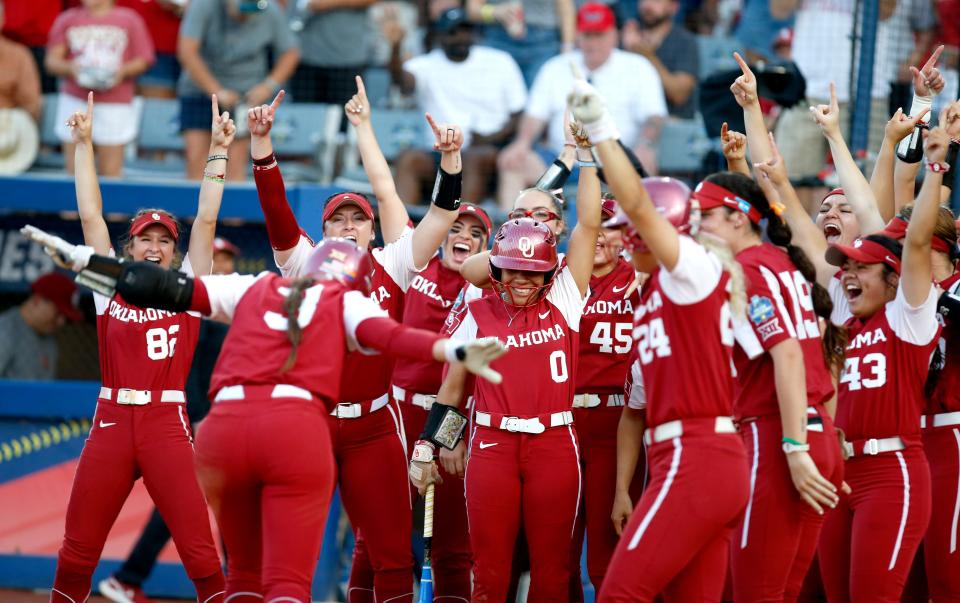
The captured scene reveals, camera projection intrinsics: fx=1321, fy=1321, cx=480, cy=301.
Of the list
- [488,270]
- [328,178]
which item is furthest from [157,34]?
[488,270]

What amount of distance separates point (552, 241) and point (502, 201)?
372 cm

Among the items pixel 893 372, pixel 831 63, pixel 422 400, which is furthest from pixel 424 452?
pixel 831 63

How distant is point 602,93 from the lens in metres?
9.48

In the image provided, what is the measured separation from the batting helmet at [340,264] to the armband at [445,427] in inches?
44.7

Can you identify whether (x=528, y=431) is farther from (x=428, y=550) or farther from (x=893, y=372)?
(x=893, y=372)

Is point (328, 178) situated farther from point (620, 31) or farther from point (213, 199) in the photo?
point (213, 199)

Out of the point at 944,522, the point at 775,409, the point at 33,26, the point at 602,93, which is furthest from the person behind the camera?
the point at 33,26

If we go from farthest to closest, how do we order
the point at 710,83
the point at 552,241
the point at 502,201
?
the point at 502,201 < the point at 710,83 < the point at 552,241

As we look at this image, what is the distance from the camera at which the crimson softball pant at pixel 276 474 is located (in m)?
4.60

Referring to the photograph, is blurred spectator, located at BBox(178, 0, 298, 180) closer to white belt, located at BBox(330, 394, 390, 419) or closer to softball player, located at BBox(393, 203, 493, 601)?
softball player, located at BBox(393, 203, 493, 601)

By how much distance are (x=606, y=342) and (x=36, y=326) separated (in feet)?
15.4

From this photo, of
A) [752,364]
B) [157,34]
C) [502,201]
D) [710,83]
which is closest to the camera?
[752,364]

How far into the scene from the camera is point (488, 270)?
19.7 feet

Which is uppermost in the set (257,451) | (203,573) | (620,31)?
(620,31)
